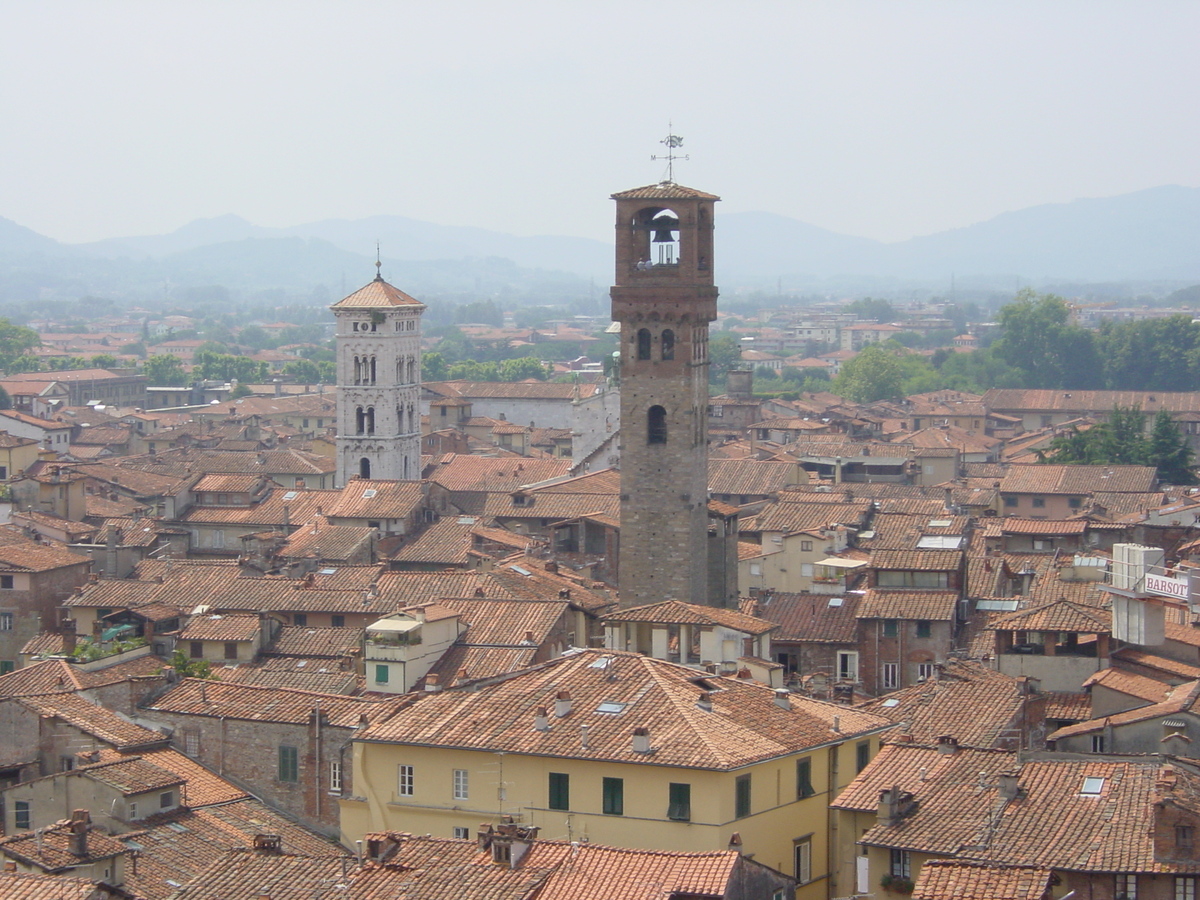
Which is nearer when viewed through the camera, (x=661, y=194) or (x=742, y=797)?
(x=742, y=797)

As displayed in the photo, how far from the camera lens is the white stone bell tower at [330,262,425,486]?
3031 inches

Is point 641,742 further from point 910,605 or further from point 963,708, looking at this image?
point 910,605

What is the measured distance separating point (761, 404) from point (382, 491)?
156 feet

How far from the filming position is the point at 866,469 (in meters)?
80.8

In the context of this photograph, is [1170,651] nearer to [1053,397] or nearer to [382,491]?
[382,491]

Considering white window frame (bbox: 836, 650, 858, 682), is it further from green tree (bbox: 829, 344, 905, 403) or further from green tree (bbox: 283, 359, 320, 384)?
green tree (bbox: 283, 359, 320, 384)

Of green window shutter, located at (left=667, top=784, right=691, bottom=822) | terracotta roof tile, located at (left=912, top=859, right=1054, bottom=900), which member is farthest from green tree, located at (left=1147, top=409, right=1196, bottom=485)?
terracotta roof tile, located at (left=912, top=859, right=1054, bottom=900)

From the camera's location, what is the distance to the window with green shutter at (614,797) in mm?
28531

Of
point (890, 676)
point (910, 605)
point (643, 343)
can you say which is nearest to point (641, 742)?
point (890, 676)

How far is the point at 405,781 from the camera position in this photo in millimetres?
30344

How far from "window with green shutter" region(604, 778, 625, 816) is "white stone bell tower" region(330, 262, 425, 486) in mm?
48561

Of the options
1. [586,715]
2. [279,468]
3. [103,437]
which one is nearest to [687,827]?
[586,715]

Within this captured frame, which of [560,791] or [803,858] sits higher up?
[560,791]

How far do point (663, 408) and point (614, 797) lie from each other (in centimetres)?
1903
